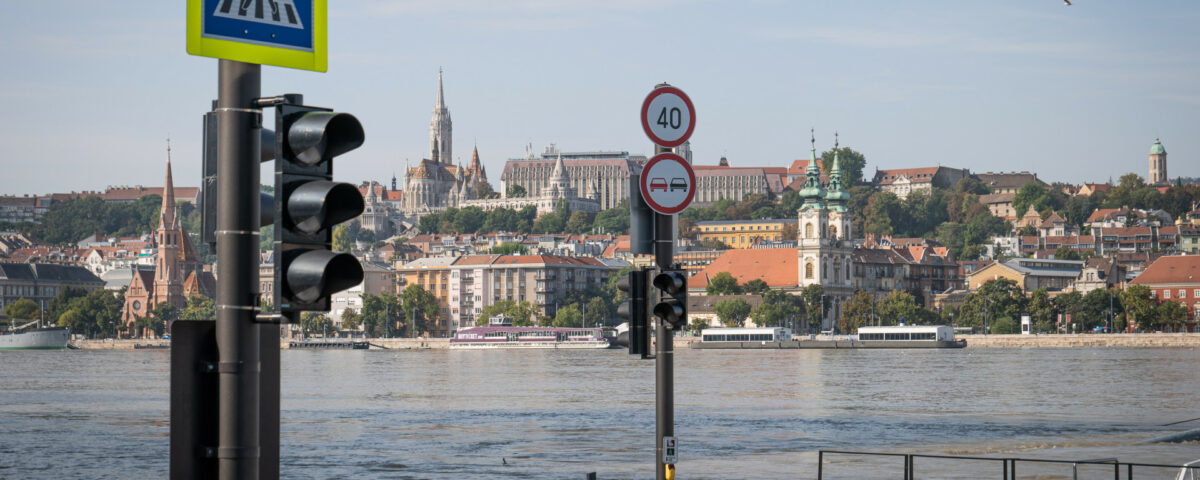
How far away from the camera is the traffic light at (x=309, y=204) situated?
4.64 m

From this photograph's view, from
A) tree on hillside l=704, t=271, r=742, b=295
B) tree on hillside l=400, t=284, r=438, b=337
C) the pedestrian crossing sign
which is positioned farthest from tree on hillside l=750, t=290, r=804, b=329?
the pedestrian crossing sign

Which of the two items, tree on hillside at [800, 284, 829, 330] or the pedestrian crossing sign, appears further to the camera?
tree on hillside at [800, 284, 829, 330]

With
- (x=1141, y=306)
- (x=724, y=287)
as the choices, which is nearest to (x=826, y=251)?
(x=724, y=287)

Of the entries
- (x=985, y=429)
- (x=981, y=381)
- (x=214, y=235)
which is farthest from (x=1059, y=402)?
(x=214, y=235)

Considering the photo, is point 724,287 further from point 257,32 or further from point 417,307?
point 257,32

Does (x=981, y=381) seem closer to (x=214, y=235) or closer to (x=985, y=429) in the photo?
(x=985, y=429)

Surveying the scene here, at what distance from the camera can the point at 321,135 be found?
4641mm

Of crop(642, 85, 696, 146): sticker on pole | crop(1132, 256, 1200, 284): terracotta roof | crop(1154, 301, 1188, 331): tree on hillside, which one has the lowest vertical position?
crop(1154, 301, 1188, 331): tree on hillside

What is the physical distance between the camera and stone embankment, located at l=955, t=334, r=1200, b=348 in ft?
427

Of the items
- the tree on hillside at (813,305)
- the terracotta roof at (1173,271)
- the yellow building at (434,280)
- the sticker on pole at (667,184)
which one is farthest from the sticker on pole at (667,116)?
the yellow building at (434,280)

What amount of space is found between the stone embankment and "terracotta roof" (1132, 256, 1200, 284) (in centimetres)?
1104

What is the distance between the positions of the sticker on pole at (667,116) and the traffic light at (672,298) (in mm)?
825

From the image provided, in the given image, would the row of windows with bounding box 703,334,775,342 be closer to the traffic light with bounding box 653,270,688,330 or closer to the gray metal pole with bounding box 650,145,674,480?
the gray metal pole with bounding box 650,145,674,480

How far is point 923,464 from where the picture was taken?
1066 inches
